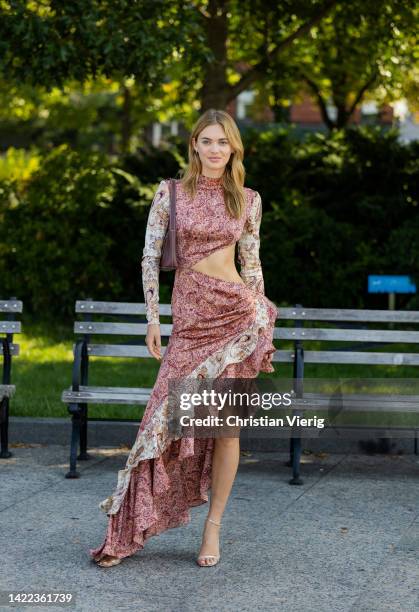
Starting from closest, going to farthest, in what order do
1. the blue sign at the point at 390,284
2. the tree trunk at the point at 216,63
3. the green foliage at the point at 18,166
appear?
the blue sign at the point at 390,284
the tree trunk at the point at 216,63
the green foliage at the point at 18,166

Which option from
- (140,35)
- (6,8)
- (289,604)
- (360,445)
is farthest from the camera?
(6,8)

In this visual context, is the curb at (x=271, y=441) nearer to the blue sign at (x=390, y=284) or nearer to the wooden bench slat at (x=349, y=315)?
the wooden bench slat at (x=349, y=315)

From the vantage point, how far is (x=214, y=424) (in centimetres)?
→ 494

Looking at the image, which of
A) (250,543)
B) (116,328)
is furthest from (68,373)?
(250,543)

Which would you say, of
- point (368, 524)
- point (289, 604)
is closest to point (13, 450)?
point (368, 524)

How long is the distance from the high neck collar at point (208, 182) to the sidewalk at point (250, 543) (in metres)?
1.71

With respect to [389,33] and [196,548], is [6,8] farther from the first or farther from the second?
[196,548]

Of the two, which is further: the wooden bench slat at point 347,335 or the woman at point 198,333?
the wooden bench slat at point 347,335

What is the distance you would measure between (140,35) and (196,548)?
6432 millimetres

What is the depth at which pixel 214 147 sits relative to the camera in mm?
4926

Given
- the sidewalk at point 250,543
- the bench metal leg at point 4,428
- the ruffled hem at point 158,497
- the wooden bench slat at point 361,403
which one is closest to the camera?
the sidewalk at point 250,543

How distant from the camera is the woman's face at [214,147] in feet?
16.2

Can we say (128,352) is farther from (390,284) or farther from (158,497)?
(390,284)

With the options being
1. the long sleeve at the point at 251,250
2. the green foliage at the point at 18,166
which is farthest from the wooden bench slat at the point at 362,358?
the green foliage at the point at 18,166
